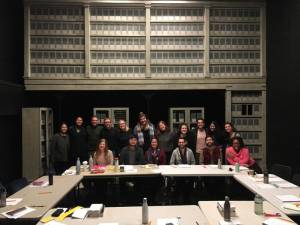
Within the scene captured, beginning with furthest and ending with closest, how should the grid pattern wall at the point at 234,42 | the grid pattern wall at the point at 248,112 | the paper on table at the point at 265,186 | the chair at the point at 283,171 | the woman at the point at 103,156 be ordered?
the grid pattern wall at the point at 248,112
the grid pattern wall at the point at 234,42
the woman at the point at 103,156
the chair at the point at 283,171
the paper on table at the point at 265,186

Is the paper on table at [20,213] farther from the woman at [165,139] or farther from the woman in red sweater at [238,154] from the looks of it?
Answer: the woman in red sweater at [238,154]

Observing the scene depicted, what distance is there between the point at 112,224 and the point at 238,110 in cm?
623

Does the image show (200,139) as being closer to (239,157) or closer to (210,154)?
(210,154)

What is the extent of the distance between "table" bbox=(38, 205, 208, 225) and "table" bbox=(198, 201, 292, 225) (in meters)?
0.07

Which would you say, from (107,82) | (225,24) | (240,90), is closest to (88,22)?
(107,82)

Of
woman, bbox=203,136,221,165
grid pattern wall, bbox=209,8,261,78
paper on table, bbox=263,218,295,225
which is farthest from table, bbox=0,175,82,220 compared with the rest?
grid pattern wall, bbox=209,8,261,78

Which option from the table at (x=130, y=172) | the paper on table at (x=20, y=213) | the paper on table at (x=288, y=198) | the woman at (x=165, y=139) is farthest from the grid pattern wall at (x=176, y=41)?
the paper on table at (x=20, y=213)

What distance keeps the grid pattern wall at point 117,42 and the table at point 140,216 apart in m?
5.27

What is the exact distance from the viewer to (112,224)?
306 centimetres

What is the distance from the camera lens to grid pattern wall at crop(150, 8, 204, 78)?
8.38 meters

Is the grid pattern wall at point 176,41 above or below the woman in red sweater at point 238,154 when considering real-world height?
above

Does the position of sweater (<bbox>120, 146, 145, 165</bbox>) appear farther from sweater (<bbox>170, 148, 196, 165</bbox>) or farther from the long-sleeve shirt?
the long-sleeve shirt

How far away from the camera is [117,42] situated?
8359 mm

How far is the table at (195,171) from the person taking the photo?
5303mm
